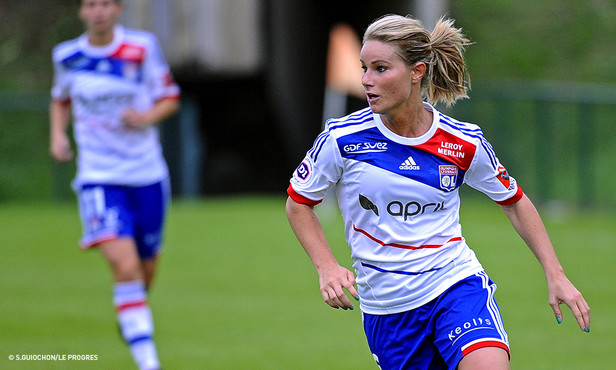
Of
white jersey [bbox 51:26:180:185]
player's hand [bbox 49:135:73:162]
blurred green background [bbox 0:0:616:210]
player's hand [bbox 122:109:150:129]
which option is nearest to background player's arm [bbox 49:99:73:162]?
player's hand [bbox 49:135:73:162]

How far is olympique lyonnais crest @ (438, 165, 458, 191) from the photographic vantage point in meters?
4.76

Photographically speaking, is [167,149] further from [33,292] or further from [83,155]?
[83,155]

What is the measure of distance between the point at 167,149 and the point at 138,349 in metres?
15.3

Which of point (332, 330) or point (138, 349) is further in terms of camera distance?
point (332, 330)

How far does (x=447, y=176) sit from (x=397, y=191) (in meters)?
0.24

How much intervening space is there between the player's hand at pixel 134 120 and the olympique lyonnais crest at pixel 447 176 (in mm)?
3382

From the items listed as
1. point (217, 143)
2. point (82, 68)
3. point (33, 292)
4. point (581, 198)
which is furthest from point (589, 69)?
point (82, 68)

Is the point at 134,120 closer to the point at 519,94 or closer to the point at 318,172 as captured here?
the point at 318,172

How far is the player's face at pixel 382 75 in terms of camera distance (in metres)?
4.62

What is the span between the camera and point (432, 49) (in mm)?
4832

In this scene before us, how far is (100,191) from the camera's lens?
7465mm

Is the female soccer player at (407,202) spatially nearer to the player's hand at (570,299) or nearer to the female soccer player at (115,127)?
the player's hand at (570,299)

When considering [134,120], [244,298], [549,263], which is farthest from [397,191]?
[244,298]

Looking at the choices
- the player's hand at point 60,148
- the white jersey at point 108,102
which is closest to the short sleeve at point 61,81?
the white jersey at point 108,102
